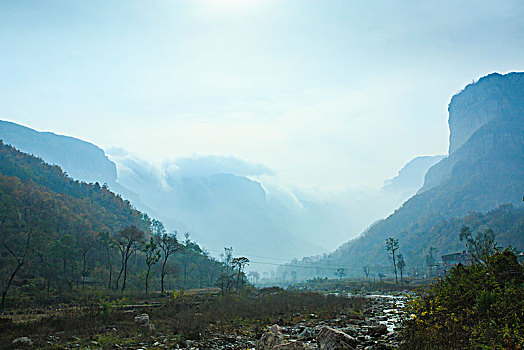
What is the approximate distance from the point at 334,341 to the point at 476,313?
4940 mm

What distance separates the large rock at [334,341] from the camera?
38.6 feet

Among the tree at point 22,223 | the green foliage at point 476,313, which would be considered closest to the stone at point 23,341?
the green foliage at point 476,313

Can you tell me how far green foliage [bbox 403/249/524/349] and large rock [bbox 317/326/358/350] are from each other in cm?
200

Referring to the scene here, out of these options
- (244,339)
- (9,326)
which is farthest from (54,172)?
(244,339)

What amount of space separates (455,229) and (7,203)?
155503mm

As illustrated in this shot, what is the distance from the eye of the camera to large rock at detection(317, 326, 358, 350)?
38.6 ft

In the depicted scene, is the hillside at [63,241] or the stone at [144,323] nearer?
the stone at [144,323]

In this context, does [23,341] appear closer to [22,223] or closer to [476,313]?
[476,313]

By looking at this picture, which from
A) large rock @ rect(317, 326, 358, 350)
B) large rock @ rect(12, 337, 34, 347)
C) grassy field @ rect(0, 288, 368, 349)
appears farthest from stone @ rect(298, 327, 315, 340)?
large rock @ rect(12, 337, 34, 347)

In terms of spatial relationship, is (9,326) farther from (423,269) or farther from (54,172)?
(423,269)

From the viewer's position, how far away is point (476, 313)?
1143cm

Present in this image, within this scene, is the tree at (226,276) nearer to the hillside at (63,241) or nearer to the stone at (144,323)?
the hillside at (63,241)

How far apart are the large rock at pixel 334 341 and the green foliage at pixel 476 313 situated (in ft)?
6.56

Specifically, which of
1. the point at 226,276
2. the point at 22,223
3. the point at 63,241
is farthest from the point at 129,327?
the point at 22,223
